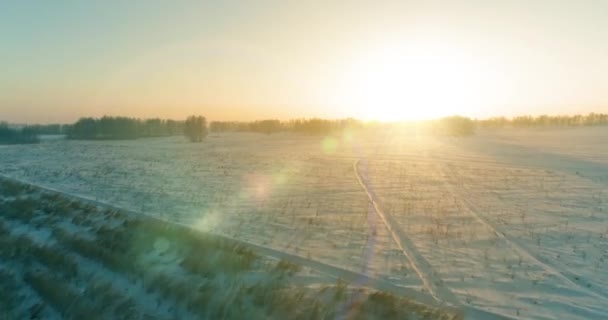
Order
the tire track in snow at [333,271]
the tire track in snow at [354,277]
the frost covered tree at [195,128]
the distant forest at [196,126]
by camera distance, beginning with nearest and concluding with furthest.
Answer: the tire track in snow at [354,277], the tire track in snow at [333,271], the frost covered tree at [195,128], the distant forest at [196,126]

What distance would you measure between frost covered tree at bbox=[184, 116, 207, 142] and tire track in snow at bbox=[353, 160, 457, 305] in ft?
241

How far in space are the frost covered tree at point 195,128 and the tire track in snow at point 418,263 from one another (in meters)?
73.6

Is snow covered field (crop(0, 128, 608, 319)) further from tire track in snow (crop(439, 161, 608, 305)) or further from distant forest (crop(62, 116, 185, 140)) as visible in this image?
distant forest (crop(62, 116, 185, 140))

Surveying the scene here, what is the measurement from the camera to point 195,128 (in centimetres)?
8469

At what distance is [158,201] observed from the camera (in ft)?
60.5

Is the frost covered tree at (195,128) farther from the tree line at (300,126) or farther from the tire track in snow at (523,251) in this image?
the tire track in snow at (523,251)

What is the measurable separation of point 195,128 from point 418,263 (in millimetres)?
79305

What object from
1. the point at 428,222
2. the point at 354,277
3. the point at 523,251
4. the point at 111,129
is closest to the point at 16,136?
the point at 111,129

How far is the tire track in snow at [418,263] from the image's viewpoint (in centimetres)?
830

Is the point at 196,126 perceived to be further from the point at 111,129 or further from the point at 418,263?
the point at 418,263

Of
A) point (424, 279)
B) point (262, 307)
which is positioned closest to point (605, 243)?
point (424, 279)

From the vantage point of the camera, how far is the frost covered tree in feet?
278

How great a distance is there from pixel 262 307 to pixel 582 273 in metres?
7.37

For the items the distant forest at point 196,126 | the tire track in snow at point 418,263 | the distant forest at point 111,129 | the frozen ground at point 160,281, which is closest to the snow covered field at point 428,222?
the tire track in snow at point 418,263
